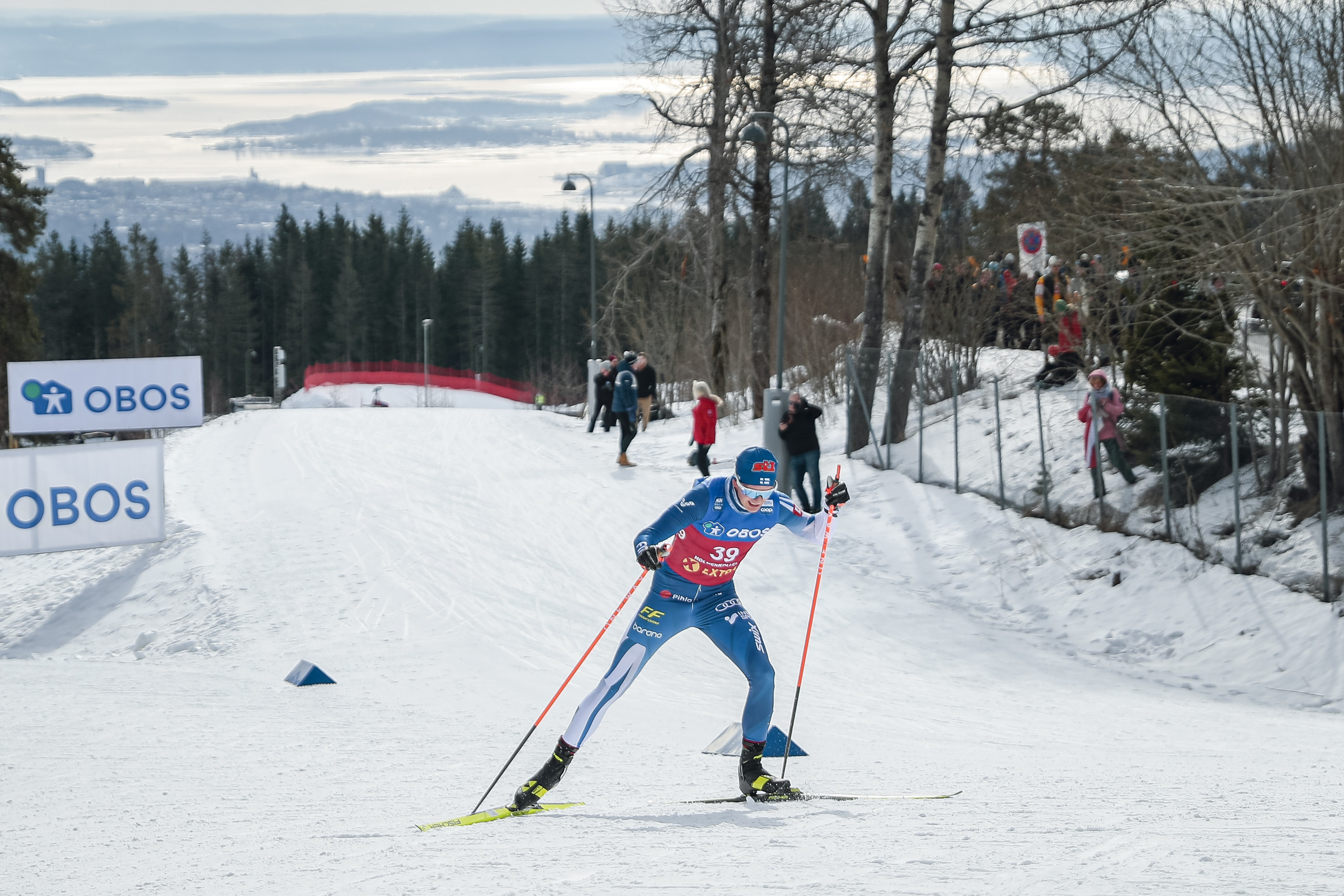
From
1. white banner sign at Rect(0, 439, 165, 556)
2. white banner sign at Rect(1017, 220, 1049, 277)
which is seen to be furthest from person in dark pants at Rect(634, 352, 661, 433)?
white banner sign at Rect(0, 439, 165, 556)

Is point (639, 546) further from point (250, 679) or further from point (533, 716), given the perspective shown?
point (250, 679)

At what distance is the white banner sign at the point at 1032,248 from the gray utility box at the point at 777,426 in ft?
15.8

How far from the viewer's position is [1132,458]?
13.9 metres

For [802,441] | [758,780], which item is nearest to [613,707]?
[758,780]

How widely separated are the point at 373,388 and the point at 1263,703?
65.8 meters

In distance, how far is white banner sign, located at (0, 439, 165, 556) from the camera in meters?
13.4

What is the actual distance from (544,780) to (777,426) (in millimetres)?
10788

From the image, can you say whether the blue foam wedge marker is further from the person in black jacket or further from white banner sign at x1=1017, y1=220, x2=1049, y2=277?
white banner sign at x1=1017, y1=220, x2=1049, y2=277

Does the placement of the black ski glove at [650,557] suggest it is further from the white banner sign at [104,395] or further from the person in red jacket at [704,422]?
the person in red jacket at [704,422]

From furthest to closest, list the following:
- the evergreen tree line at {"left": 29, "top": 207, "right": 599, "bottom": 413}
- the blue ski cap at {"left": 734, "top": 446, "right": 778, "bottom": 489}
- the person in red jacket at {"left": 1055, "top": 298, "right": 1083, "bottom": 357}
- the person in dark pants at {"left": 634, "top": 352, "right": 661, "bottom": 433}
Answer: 1. the evergreen tree line at {"left": 29, "top": 207, "right": 599, "bottom": 413}
2. the person in dark pants at {"left": 634, "top": 352, "right": 661, "bottom": 433}
3. the person in red jacket at {"left": 1055, "top": 298, "right": 1083, "bottom": 357}
4. the blue ski cap at {"left": 734, "top": 446, "right": 778, "bottom": 489}

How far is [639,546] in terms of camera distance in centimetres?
606

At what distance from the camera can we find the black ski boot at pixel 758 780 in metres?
6.26

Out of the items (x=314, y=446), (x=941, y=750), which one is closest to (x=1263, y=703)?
(x=941, y=750)

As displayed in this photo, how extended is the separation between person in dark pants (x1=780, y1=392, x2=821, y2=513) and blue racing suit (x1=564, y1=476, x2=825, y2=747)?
851cm
